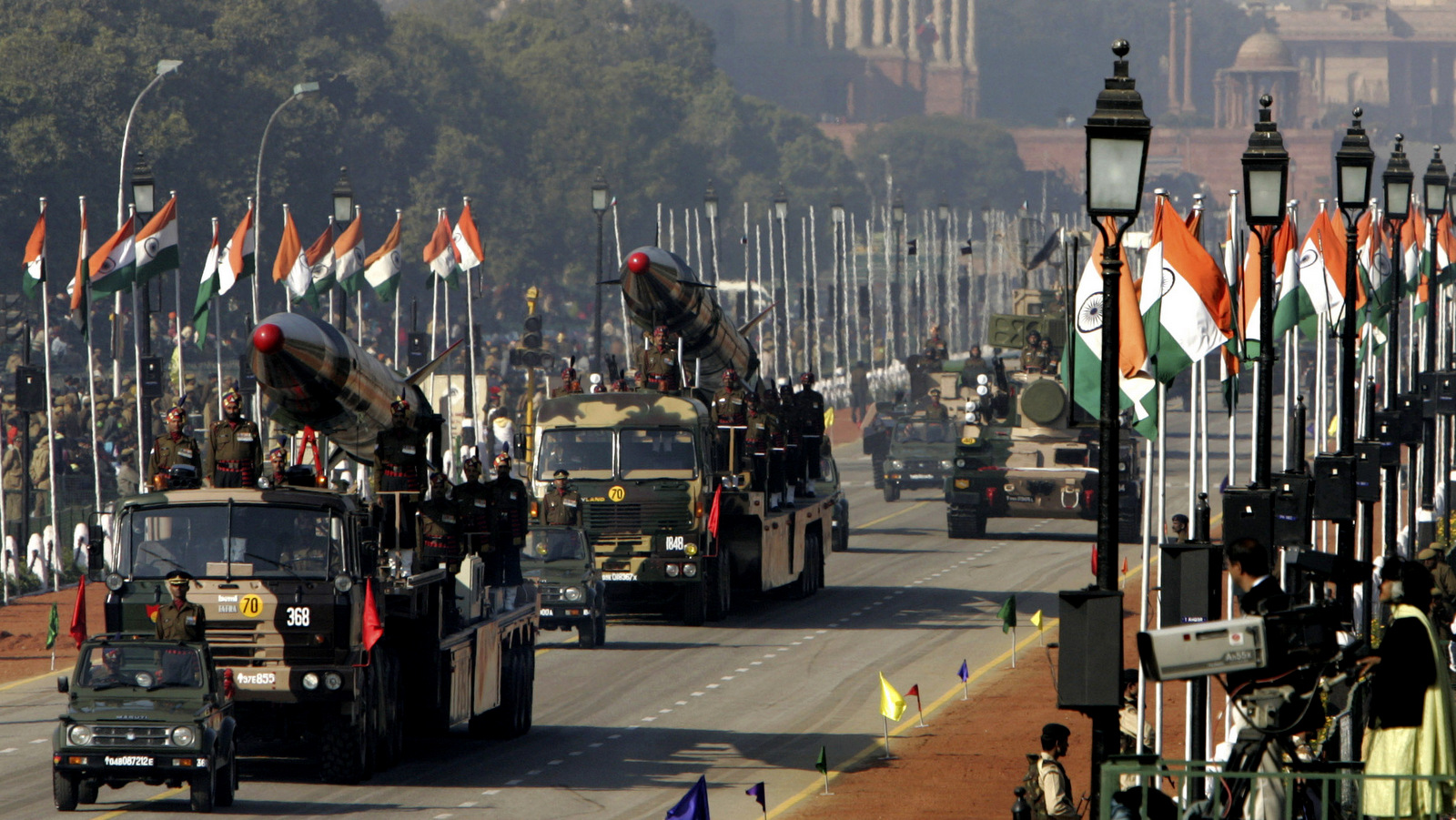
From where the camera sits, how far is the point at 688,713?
26.6 metres

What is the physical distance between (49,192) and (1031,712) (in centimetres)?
5022

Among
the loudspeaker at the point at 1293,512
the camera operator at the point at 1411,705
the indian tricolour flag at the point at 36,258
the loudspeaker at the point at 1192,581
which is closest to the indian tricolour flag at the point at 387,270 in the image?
the indian tricolour flag at the point at 36,258

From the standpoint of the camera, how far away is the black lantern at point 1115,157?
13.4 metres

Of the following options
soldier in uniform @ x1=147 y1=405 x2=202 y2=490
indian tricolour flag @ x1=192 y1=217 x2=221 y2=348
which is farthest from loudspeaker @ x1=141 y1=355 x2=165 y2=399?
soldier in uniform @ x1=147 y1=405 x2=202 y2=490

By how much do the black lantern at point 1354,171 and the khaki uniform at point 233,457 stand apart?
10036 mm

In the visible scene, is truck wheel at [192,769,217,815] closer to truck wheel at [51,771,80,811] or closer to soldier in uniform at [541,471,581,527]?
truck wheel at [51,771,80,811]

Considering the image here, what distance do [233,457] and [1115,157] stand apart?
10.4m

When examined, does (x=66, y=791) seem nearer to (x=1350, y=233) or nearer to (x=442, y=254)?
(x=1350, y=233)

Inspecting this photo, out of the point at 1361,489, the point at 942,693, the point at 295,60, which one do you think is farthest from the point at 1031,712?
the point at 295,60

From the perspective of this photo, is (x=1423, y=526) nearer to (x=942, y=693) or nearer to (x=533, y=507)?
(x=942, y=693)

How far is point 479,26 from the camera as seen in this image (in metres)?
141

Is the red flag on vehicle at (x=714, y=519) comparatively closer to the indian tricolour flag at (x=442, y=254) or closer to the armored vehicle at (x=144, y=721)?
the armored vehicle at (x=144, y=721)

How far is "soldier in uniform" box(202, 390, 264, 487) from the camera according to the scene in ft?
69.6

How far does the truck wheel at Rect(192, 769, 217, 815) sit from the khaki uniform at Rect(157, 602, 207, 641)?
3.74 ft
